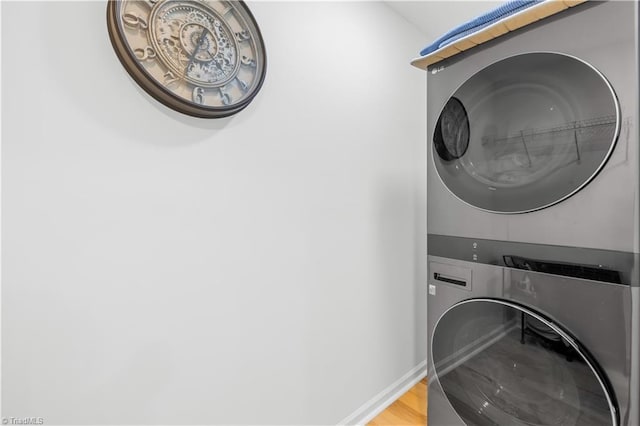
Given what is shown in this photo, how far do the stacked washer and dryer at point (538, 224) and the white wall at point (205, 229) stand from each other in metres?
0.43

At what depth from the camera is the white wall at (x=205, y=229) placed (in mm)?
702

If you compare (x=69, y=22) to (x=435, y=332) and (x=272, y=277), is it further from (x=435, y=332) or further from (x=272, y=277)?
(x=435, y=332)

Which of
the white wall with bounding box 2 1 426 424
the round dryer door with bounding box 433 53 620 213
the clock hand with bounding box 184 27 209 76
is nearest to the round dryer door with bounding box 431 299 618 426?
the round dryer door with bounding box 433 53 620 213

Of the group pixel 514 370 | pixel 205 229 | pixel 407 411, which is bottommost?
pixel 407 411

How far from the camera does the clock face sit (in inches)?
30.8

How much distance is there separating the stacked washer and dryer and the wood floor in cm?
40

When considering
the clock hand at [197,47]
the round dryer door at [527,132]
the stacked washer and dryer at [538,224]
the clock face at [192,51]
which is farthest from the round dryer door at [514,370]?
the clock hand at [197,47]

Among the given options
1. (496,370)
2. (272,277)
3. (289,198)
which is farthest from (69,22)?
A: (496,370)

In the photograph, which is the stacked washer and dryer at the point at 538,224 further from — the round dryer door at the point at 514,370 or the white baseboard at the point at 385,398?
the white baseboard at the point at 385,398

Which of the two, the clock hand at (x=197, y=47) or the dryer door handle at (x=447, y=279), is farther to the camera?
the dryer door handle at (x=447, y=279)

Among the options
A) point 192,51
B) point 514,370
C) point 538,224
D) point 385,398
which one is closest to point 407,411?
point 385,398

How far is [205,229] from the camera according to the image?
95cm

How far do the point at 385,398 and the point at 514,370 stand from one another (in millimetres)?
866

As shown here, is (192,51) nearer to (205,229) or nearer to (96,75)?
(96,75)
